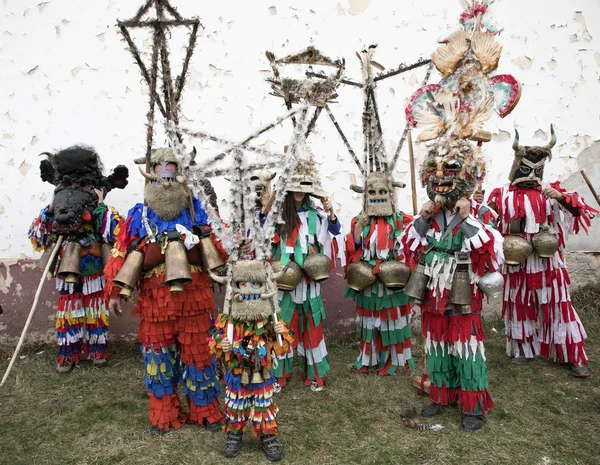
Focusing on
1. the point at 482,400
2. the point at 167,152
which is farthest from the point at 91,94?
the point at 482,400

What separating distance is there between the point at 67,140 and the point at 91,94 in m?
0.59

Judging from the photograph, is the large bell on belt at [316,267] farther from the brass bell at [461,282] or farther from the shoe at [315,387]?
the brass bell at [461,282]

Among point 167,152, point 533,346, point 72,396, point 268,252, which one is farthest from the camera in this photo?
point 533,346

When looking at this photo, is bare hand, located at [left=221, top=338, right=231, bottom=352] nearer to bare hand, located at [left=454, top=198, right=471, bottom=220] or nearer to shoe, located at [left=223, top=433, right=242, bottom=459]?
shoe, located at [left=223, top=433, right=242, bottom=459]

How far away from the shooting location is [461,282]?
3344mm

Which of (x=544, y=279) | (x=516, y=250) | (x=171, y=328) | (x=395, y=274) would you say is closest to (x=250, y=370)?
(x=171, y=328)

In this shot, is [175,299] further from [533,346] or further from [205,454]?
[533,346]

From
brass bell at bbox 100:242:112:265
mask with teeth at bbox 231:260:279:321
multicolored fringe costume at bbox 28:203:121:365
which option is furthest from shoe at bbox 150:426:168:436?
brass bell at bbox 100:242:112:265

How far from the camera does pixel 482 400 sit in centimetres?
351

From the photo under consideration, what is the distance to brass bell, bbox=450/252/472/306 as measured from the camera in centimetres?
334

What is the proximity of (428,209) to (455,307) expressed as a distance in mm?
763

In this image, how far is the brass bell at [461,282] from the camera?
3336mm

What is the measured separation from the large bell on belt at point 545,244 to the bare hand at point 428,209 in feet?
4.92

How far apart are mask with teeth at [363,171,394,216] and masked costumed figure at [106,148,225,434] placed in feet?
5.12
